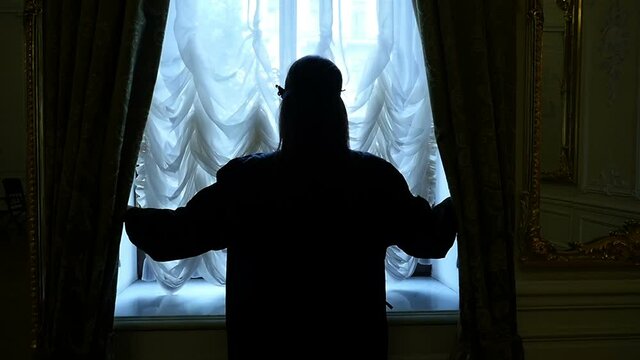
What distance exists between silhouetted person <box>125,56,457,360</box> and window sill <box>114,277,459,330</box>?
0.33 metres

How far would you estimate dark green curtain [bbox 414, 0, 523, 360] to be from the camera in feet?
4.79

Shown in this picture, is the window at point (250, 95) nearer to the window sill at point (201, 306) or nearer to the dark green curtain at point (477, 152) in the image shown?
the window sill at point (201, 306)

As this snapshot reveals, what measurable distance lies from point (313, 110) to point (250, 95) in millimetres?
487

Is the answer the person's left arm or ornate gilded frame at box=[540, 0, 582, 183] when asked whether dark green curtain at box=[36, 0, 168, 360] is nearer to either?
the person's left arm

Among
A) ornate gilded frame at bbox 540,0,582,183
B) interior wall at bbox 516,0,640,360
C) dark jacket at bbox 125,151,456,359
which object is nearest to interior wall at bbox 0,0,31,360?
dark jacket at bbox 125,151,456,359

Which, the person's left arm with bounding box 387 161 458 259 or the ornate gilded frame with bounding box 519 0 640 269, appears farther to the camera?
the ornate gilded frame with bounding box 519 0 640 269

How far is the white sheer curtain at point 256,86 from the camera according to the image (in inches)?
63.6

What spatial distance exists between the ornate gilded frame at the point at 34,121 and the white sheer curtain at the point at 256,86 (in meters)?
0.29

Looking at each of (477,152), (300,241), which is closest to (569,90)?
(477,152)

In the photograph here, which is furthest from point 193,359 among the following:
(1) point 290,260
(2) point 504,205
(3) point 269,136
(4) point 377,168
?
(2) point 504,205

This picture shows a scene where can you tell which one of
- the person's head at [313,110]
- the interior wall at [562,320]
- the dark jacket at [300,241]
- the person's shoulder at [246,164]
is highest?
the person's head at [313,110]

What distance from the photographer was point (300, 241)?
121cm

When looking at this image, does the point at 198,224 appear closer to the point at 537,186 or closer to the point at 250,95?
the point at 250,95

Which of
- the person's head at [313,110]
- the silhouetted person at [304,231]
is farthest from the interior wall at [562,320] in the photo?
the person's head at [313,110]
